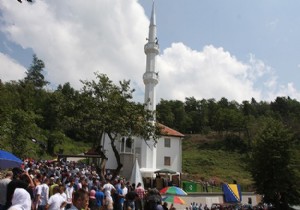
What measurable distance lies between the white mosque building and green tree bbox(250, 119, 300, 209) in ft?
40.5

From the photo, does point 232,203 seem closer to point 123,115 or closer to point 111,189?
point 123,115

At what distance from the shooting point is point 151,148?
1676 inches

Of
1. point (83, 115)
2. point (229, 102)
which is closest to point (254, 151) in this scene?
point (83, 115)

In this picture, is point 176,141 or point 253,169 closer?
point 253,169

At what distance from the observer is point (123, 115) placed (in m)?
27.2

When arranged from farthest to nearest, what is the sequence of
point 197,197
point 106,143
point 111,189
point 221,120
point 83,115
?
point 221,120 < point 106,143 < point 197,197 < point 83,115 < point 111,189

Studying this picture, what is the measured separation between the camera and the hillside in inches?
2309

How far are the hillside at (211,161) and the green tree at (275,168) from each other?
1749cm

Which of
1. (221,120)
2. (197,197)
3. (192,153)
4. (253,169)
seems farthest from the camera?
(221,120)

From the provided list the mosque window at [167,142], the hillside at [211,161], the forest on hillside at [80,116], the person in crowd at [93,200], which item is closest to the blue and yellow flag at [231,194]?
the forest on hillside at [80,116]

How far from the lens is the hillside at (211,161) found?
58.7m

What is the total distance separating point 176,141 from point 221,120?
45309 mm

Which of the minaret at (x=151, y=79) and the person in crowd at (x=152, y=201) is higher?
the minaret at (x=151, y=79)

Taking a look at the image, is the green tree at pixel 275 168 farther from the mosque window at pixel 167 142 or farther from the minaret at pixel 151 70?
the minaret at pixel 151 70
